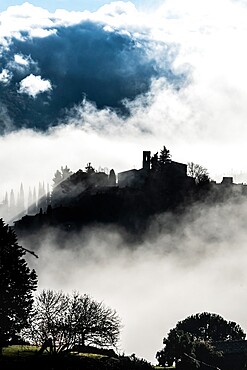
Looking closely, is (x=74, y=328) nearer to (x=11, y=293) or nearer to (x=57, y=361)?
(x=11, y=293)

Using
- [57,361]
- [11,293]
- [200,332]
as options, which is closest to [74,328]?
[11,293]

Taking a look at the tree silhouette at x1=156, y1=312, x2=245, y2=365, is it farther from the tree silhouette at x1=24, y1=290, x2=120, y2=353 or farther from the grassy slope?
the grassy slope

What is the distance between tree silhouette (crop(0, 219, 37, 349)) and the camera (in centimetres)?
7062

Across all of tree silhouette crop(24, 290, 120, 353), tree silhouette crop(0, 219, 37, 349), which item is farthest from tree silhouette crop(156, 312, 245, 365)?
tree silhouette crop(0, 219, 37, 349)

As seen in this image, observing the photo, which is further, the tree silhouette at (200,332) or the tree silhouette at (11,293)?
the tree silhouette at (200,332)

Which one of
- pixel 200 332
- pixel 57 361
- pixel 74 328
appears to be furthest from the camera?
pixel 200 332

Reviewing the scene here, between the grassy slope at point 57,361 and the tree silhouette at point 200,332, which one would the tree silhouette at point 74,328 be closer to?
the grassy slope at point 57,361

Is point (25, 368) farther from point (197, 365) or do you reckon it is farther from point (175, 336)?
point (175, 336)

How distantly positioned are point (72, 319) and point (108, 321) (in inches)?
154

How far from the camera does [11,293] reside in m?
71.1

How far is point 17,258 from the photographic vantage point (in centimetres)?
7212

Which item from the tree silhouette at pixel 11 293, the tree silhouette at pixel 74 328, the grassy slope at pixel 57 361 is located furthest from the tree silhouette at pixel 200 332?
the tree silhouette at pixel 11 293

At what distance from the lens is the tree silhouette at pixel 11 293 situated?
70625 mm

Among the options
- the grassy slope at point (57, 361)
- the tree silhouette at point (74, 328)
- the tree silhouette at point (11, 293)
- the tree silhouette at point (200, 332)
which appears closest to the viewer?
the grassy slope at point (57, 361)
